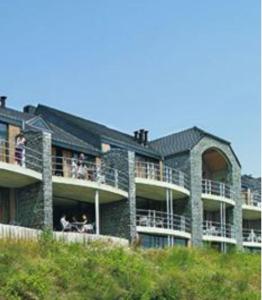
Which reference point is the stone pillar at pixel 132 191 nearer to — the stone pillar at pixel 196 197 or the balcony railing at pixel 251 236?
the stone pillar at pixel 196 197

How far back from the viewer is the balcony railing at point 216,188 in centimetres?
4828

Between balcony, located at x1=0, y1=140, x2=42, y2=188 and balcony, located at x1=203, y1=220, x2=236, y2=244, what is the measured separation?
1501 cm

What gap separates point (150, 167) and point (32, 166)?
12647 mm

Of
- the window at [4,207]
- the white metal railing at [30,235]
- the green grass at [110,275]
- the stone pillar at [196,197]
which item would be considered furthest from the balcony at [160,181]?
the white metal railing at [30,235]

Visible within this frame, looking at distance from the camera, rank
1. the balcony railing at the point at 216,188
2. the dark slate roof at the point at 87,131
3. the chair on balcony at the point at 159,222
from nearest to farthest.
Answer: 1. the chair on balcony at the point at 159,222
2. the dark slate roof at the point at 87,131
3. the balcony railing at the point at 216,188

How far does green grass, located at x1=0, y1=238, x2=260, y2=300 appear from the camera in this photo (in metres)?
21.1

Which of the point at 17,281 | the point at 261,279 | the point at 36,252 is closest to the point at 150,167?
the point at 261,279

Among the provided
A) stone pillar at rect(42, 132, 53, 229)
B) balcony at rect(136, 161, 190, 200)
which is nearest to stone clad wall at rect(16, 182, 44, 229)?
stone pillar at rect(42, 132, 53, 229)

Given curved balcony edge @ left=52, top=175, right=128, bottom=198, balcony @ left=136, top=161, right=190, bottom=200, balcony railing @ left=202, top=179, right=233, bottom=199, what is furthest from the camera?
balcony railing @ left=202, top=179, right=233, bottom=199

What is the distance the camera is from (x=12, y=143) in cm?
3572

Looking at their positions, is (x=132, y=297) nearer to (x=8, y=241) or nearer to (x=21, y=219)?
(x=8, y=241)

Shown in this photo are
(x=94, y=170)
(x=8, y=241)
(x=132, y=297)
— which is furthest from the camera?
(x=94, y=170)

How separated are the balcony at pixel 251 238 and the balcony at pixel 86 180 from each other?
1417 cm

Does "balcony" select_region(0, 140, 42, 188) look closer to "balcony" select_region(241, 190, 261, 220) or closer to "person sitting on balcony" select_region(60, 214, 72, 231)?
"person sitting on balcony" select_region(60, 214, 72, 231)
